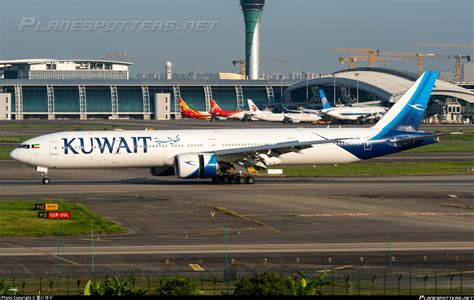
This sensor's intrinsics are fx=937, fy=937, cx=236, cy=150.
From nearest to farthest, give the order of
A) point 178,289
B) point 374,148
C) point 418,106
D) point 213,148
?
point 178,289, point 213,148, point 374,148, point 418,106

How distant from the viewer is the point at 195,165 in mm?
65375

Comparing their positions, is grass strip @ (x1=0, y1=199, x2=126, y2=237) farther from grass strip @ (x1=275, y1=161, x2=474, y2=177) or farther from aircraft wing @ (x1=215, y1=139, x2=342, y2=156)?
grass strip @ (x1=275, y1=161, x2=474, y2=177)

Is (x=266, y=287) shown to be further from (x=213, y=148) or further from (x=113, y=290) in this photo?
(x=213, y=148)

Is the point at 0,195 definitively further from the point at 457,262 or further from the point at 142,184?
the point at 457,262

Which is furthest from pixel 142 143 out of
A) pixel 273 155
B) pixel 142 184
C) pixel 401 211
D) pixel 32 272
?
pixel 32 272

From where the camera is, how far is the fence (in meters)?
30.6

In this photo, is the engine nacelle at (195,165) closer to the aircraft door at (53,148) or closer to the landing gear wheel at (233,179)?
the landing gear wheel at (233,179)

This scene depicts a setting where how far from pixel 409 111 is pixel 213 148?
51.9 ft

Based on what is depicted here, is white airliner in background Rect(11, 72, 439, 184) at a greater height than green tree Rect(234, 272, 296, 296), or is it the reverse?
white airliner in background Rect(11, 72, 439, 184)

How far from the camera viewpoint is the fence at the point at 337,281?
3062 cm

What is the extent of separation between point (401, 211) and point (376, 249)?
44.0 feet

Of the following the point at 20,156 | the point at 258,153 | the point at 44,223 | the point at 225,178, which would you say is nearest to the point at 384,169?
the point at 258,153

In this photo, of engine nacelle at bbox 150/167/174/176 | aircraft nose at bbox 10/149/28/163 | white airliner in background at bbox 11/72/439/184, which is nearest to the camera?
white airliner in background at bbox 11/72/439/184

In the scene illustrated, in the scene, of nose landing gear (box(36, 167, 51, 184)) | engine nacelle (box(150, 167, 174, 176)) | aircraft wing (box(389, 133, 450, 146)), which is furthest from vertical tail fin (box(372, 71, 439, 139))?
nose landing gear (box(36, 167, 51, 184))
